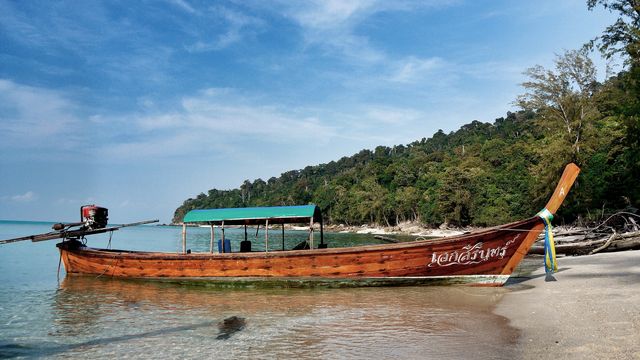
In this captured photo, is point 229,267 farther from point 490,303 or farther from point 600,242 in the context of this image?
point 600,242

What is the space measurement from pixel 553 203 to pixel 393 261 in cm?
474

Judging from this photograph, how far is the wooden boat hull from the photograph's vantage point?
12.1 m

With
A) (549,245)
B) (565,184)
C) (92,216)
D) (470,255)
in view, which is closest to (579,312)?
(549,245)

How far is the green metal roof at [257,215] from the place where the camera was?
1466 cm

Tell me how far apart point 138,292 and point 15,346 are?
615 centimetres

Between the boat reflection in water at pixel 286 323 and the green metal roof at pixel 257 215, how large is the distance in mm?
2532

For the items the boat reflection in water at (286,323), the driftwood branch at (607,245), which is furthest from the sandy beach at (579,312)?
the driftwood branch at (607,245)

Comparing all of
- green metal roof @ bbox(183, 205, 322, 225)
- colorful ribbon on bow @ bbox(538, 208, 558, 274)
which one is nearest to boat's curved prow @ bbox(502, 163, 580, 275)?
colorful ribbon on bow @ bbox(538, 208, 558, 274)

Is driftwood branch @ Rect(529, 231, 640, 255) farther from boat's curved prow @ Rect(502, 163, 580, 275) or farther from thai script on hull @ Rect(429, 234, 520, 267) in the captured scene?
thai script on hull @ Rect(429, 234, 520, 267)

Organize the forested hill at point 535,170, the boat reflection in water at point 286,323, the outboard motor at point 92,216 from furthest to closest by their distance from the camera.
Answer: the forested hill at point 535,170 < the outboard motor at point 92,216 < the boat reflection in water at point 286,323

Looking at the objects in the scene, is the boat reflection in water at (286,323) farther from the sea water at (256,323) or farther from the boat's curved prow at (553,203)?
the boat's curved prow at (553,203)

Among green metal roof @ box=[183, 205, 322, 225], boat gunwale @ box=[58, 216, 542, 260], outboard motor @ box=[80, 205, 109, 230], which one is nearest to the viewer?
boat gunwale @ box=[58, 216, 542, 260]

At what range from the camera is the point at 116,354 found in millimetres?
7461

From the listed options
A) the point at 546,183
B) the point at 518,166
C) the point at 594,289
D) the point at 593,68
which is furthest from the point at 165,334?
the point at 518,166
